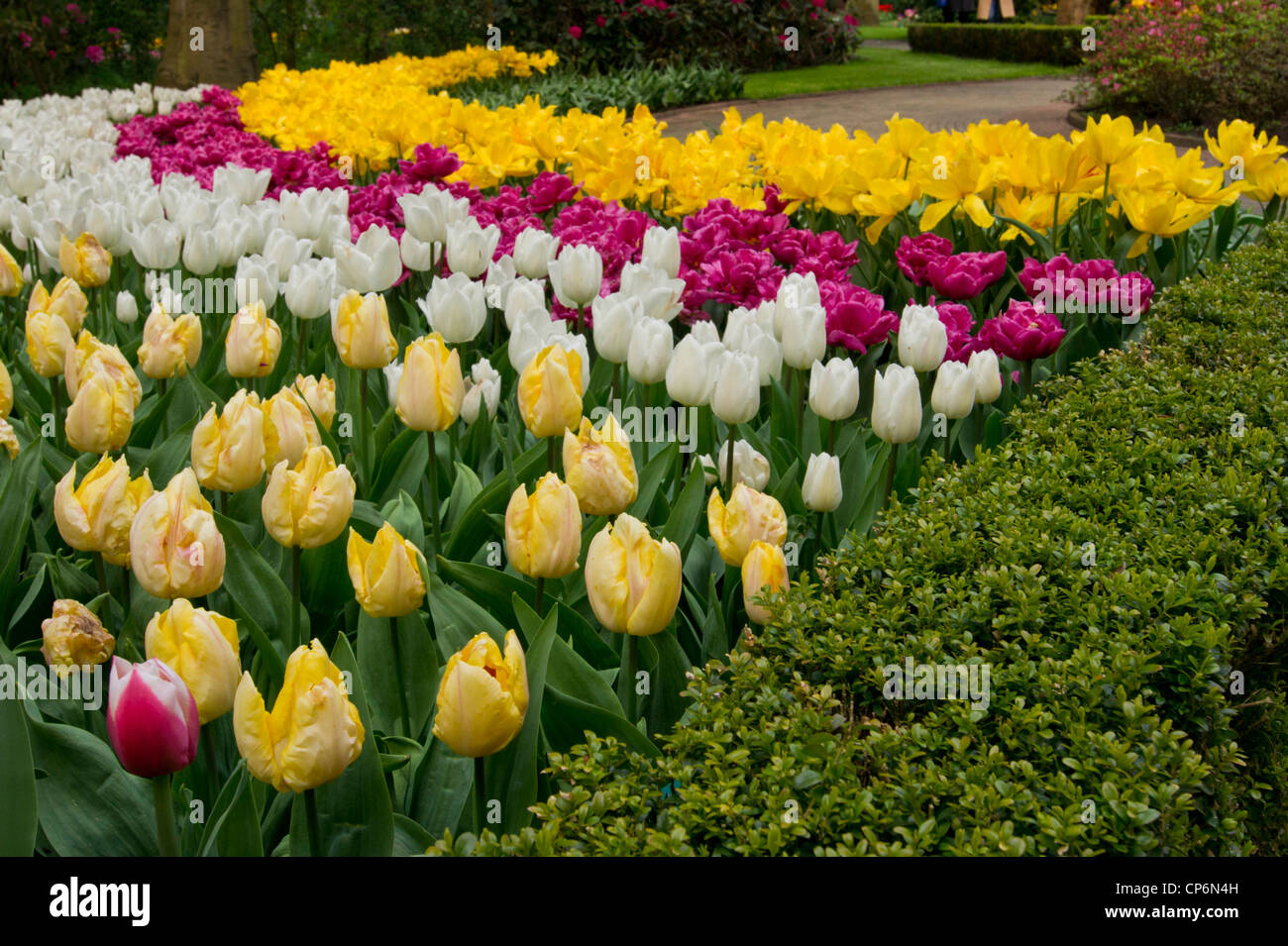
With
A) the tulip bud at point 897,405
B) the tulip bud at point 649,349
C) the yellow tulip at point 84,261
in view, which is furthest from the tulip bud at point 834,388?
the yellow tulip at point 84,261

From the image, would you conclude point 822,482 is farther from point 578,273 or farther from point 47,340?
point 47,340

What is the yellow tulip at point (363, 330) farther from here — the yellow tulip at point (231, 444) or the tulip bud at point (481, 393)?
the yellow tulip at point (231, 444)

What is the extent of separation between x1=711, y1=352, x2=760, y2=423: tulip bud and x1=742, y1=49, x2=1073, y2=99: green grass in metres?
14.7

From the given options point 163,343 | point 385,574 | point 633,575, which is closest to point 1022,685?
point 633,575

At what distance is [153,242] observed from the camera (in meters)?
3.77

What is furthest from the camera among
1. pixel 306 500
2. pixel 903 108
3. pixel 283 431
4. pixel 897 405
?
pixel 903 108

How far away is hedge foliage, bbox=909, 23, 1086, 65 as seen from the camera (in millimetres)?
22453

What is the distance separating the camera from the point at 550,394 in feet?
7.51

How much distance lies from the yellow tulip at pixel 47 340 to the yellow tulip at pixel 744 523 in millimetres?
1619

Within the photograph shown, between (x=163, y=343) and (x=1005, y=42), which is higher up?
(x=1005, y=42)

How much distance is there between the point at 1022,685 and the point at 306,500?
1.15m

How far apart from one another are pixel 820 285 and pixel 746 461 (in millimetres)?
1146
